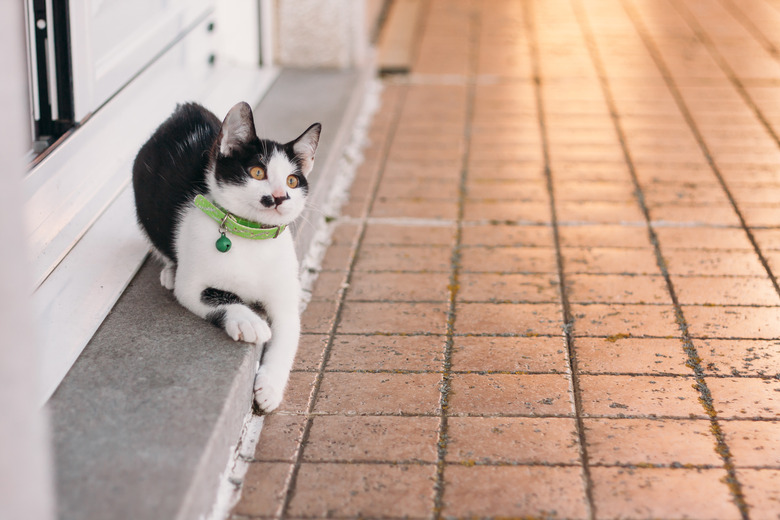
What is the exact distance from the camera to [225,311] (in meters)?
2.39

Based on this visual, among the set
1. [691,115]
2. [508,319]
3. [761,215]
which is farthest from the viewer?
[691,115]

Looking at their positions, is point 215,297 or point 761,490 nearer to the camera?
point 761,490

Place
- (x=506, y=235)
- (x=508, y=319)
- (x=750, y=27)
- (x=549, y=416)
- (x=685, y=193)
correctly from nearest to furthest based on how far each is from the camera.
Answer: (x=549, y=416) < (x=508, y=319) < (x=506, y=235) < (x=685, y=193) < (x=750, y=27)

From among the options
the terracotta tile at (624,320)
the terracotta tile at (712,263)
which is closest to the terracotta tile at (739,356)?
the terracotta tile at (624,320)

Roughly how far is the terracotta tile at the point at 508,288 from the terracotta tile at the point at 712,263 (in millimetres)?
507

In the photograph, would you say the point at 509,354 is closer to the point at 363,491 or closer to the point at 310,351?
the point at 310,351

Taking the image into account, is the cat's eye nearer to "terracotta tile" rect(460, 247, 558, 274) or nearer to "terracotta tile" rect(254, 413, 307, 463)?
"terracotta tile" rect(254, 413, 307, 463)

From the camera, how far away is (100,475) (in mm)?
1779

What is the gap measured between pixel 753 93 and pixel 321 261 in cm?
335

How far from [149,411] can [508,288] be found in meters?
1.54

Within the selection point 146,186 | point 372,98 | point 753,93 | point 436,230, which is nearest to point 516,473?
point 146,186

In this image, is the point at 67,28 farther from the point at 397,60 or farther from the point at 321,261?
the point at 397,60

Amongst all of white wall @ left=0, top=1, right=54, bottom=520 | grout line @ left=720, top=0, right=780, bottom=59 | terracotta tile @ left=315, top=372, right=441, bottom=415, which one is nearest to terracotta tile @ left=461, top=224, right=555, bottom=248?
terracotta tile @ left=315, top=372, right=441, bottom=415

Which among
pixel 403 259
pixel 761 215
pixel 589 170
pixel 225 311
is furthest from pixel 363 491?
pixel 589 170
